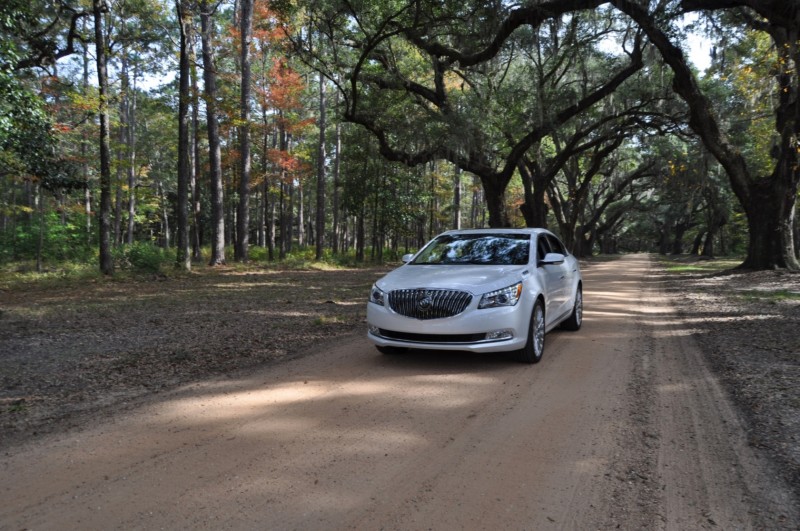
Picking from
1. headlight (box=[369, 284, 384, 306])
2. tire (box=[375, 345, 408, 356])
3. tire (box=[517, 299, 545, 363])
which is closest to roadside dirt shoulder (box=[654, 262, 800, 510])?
tire (box=[517, 299, 545, 363])

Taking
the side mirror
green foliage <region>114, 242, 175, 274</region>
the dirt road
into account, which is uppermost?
the side mirror

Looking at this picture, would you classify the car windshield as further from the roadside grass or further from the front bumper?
the roadside grass

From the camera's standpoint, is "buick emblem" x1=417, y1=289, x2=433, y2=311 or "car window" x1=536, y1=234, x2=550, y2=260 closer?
"buick emblem" x1=417, y1=289, x2=433, y2=311

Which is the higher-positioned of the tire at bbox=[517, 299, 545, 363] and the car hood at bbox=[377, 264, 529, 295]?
the car hood at bbox=[377, 264, 529, 295]

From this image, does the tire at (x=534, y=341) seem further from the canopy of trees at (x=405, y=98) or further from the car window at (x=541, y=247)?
the canopy of trees at (x=405, y=98)

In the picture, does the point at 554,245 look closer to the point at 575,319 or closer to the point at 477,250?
the point at 575,319

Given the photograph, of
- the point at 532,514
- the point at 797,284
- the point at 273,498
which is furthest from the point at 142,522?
the point at 797,284

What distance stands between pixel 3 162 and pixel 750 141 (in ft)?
113

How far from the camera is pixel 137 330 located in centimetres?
830

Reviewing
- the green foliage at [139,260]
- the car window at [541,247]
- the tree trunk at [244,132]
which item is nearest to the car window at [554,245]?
the car window at [541,247]

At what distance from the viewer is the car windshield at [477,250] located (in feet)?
22.1

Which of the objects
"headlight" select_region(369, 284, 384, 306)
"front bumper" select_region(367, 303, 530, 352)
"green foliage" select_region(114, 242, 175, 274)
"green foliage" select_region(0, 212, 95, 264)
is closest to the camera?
"front bumper" select_region(367, 303, 530, 352)

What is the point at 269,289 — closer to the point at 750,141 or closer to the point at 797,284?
the point at 797,284

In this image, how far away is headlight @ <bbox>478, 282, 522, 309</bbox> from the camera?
5.60m
